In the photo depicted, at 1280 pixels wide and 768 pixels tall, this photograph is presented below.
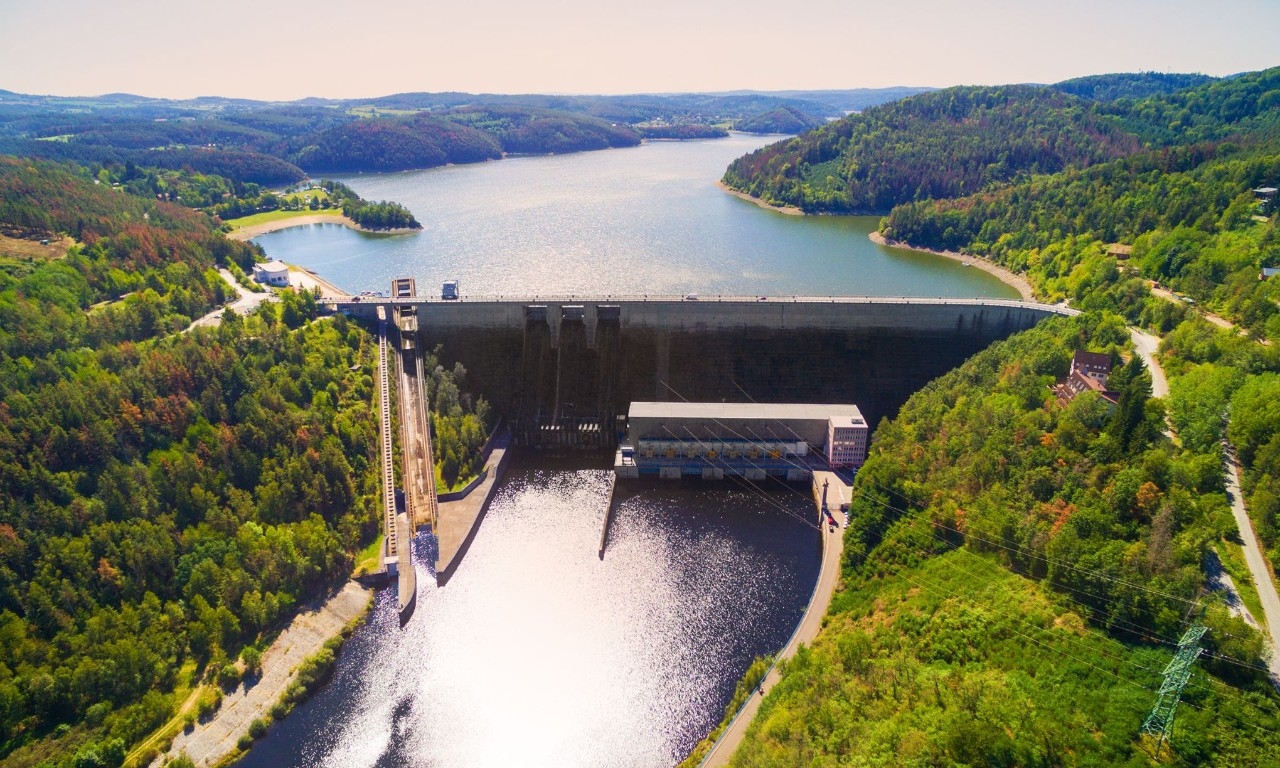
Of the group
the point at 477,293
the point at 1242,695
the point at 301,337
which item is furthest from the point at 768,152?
the point at 1242,695

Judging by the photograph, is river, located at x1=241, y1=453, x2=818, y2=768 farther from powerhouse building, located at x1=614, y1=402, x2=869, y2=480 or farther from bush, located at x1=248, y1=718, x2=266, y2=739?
powerhouse building, located at x1=614, y1=402, x2=869, y2=480

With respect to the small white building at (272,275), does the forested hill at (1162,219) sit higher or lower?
higher

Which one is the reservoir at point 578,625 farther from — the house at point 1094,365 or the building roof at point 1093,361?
the house at point 1094,365

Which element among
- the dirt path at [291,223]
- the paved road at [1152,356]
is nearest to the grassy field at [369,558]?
the paved road at [1152,356]

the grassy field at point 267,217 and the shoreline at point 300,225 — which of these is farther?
the grassy field at point 267,217

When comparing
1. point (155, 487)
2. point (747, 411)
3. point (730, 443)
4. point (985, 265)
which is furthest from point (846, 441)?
point (985, 265)

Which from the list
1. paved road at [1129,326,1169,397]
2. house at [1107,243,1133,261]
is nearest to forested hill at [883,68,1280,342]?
house at [1107,243,1133,261]

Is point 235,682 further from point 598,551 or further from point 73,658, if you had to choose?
point 598,551
